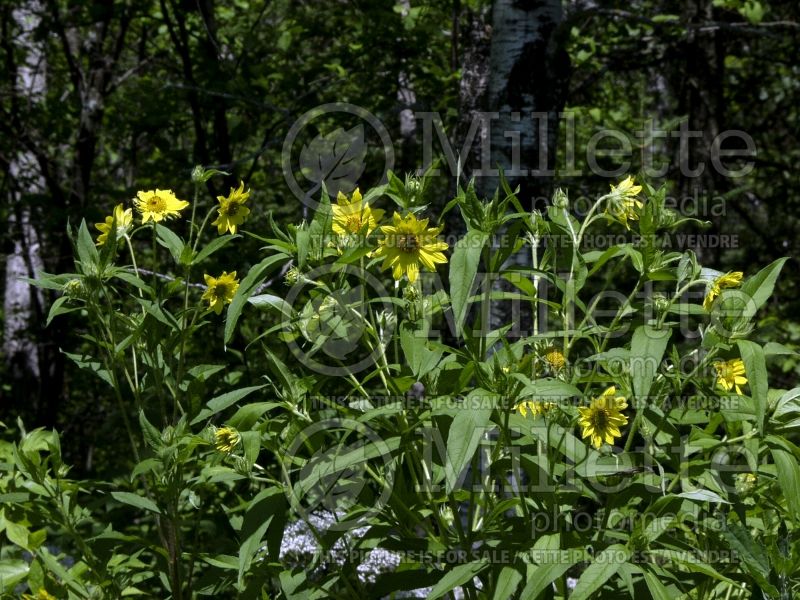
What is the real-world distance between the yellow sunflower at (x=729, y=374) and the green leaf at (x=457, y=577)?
58 centimetres

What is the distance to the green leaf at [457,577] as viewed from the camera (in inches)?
45.9

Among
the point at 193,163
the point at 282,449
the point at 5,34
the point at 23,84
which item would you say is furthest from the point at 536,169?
the point at 23,84

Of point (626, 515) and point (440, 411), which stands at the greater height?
point (440, 411)

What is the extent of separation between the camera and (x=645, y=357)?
1.17m

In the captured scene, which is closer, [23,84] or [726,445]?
[726,445]

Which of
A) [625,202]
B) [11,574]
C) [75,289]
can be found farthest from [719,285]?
[11,574]

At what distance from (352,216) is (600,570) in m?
0.66

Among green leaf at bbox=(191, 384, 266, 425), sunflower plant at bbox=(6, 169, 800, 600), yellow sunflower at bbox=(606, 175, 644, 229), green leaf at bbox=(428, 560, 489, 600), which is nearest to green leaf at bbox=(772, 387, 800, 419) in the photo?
sunflower plant at bbox=(6, 169, 800, 600)

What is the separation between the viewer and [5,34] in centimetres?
467

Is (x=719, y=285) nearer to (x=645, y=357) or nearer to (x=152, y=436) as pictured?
(x=645, y=357)

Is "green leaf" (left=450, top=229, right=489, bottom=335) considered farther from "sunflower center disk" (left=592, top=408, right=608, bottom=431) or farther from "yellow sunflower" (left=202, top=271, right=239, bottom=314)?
"yellow sunflower" (left=202, top=271, right=239, bottom=314)

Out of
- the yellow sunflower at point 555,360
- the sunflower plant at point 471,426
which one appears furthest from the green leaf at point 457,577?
the yellow sunflower at point 555,360

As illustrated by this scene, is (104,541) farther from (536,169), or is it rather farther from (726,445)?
(536,169)

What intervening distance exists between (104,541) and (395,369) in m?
0.66
